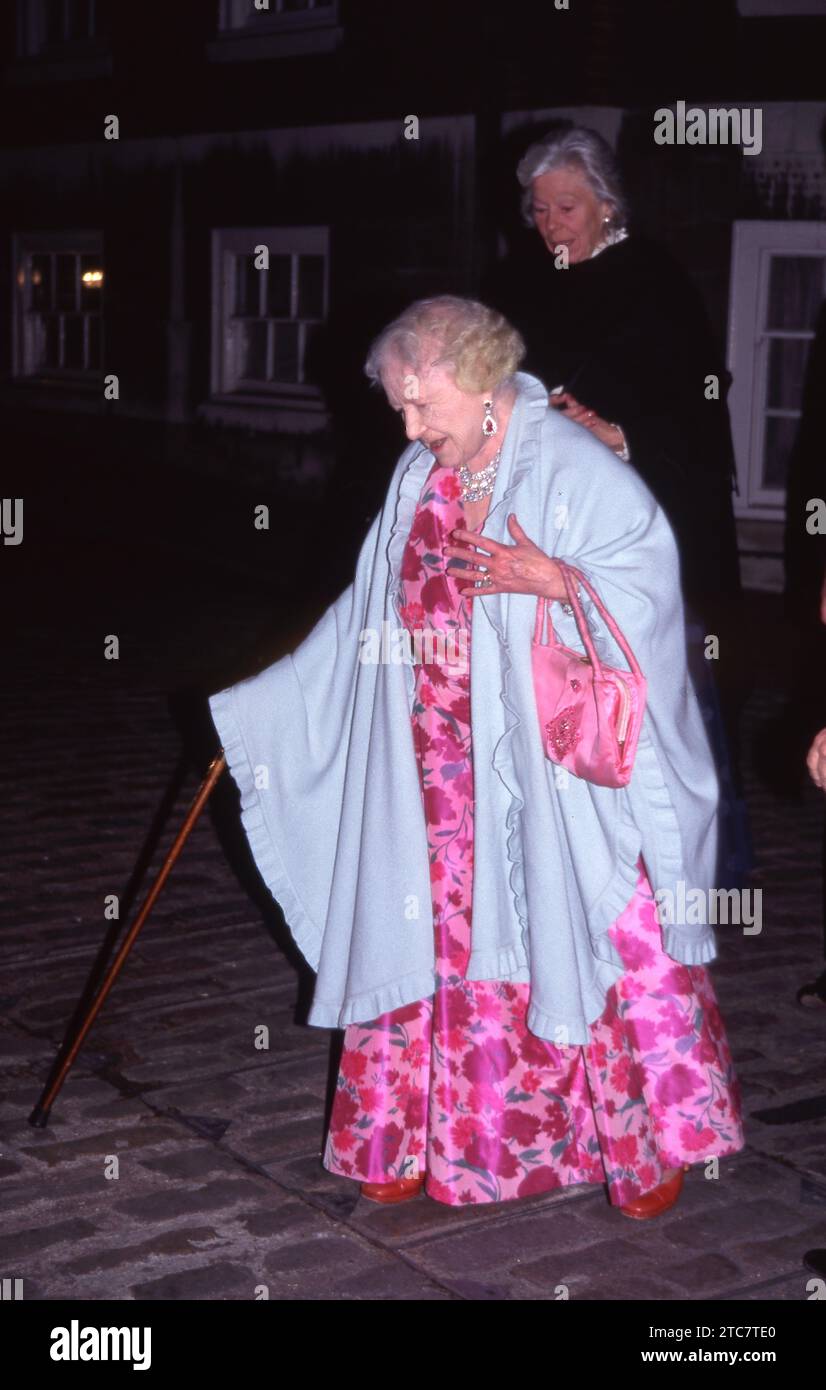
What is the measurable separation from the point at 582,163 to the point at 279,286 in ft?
35.0

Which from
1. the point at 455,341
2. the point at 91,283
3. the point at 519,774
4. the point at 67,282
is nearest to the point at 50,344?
the point at 67,282

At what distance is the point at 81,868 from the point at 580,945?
325 centimetres

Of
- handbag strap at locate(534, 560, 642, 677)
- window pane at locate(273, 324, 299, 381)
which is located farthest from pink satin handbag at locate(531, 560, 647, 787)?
window pane at locate(273, 324, 299, 381)

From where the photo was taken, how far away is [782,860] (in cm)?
683

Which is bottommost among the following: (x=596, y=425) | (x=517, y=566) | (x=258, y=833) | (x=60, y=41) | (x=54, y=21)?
(x=258, y=833)

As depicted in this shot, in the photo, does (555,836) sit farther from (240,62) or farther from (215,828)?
(240,62)

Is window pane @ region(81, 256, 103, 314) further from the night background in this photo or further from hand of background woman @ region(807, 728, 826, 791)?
hand of background woman @ region(807, 728, 826, 791)

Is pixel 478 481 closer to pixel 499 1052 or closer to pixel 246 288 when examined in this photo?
pixel 499 1052

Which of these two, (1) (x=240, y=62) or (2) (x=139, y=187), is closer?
(1) (x=240, y=62)

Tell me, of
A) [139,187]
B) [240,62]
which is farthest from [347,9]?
[139,187]

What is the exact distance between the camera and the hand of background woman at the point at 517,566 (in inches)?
136

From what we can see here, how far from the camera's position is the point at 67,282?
17.5 metres

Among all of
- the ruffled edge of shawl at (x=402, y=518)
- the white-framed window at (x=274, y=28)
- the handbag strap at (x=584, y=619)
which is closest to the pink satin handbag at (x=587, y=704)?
the handbag strap at (x=584, y=619)
